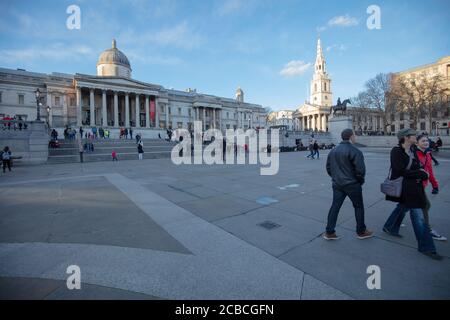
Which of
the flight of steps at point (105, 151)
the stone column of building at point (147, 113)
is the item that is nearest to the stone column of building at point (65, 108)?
the stone column of building at point (147, 113)

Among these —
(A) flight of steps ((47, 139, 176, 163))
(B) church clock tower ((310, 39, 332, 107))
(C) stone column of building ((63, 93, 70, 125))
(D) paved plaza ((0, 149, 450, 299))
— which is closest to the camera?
(D) paved plaza ((0, 149, 450, 299))

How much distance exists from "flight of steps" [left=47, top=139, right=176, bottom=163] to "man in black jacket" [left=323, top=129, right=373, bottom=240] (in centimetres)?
2391

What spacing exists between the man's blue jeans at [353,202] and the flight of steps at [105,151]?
78.5ft

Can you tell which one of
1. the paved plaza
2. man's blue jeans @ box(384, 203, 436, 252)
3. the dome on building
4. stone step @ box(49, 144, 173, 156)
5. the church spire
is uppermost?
the church spire

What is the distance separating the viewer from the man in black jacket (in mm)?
3875

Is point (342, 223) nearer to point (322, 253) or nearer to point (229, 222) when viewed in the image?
point (322, 253)

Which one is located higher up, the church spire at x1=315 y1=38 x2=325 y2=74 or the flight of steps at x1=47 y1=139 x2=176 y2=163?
the church spire at x1=315 y1=38 x2=325 y2=74

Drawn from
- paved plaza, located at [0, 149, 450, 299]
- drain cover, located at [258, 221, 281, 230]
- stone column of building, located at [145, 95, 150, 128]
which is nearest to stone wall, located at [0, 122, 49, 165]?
paved plaza, located at [0, 149, 450, 299]

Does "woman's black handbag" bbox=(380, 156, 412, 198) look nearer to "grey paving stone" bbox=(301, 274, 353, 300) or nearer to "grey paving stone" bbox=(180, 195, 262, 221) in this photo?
"grey paving stone" bbox=(301, 274, 353, 300)

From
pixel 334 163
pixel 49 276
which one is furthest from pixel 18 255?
pixel 334 163

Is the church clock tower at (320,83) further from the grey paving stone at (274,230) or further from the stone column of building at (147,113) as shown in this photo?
the grey paving stone at (274,230)

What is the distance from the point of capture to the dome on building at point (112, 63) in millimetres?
58250

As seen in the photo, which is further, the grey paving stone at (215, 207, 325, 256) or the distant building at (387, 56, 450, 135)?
the distant building at (387, 56, 450, 135)

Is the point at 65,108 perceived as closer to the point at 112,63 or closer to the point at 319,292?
the point at 112,63
